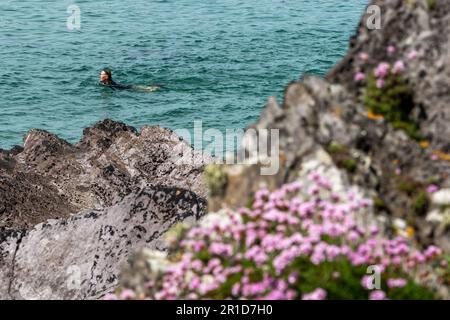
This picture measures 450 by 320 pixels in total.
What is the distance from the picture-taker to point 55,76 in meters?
61.3

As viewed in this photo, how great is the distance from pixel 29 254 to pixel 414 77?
11.1m

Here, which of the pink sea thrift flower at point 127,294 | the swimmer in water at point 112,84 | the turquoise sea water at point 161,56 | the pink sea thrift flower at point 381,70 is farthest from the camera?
the swimmer in water at point 112,84

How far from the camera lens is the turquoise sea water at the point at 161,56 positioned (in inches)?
2114

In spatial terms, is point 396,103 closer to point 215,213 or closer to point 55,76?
point 215,213

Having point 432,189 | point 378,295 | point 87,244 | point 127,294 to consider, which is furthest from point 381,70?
point 87,244

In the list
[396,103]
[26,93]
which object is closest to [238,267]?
[396,103]

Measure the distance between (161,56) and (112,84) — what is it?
26.3ft

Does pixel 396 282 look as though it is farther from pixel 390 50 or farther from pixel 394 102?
pixel 390 50

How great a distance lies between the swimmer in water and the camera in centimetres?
5475

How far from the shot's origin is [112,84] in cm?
5597

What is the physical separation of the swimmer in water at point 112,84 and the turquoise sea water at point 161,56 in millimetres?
409

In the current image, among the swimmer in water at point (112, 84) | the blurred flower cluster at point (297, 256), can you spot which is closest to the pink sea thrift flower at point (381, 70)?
the blurred flower cluster at point (297, 256)

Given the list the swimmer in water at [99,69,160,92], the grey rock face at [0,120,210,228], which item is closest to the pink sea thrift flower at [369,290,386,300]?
the grey rock face at [0,120,210,228]

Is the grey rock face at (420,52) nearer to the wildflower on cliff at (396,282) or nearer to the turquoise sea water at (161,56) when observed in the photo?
the wildflower on cliff at (396,282)
